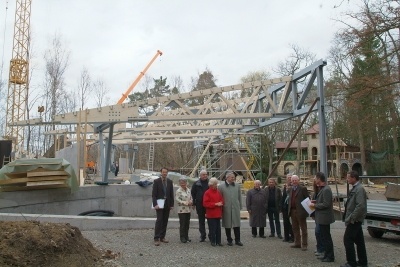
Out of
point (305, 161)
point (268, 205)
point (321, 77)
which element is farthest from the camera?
point (305, 161)

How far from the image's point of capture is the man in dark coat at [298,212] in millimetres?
8445

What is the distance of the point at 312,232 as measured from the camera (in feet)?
35.8

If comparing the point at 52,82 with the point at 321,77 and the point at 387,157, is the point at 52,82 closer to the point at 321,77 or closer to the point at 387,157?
the point at 321,77

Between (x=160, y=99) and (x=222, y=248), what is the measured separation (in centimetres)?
627

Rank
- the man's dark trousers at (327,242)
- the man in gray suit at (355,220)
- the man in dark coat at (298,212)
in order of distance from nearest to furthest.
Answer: the man in gray suit at (355,220)
the man's dark trousers at (327,242)
the man in dark coat at (298,212)

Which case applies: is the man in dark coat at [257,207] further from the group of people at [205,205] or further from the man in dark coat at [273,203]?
A: the group of people at [205,205]

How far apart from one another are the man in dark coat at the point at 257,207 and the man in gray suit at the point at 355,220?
3.06m

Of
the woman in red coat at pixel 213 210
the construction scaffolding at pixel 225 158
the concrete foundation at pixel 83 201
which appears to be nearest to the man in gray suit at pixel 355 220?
the woman in red coat at pixel 213 210

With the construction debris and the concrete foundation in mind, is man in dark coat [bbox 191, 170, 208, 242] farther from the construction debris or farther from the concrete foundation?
the construction debris

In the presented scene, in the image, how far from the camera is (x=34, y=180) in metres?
11.7

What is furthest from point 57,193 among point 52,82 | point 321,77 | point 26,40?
point 26,40

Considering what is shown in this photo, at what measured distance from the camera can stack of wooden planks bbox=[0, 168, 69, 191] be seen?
1168cm

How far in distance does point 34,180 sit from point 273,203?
698cm

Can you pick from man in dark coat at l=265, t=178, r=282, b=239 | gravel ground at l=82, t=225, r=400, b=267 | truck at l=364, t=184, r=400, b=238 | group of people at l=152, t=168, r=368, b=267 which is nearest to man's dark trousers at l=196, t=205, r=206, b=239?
group of people at l=152, t=168, r=368, b=267
